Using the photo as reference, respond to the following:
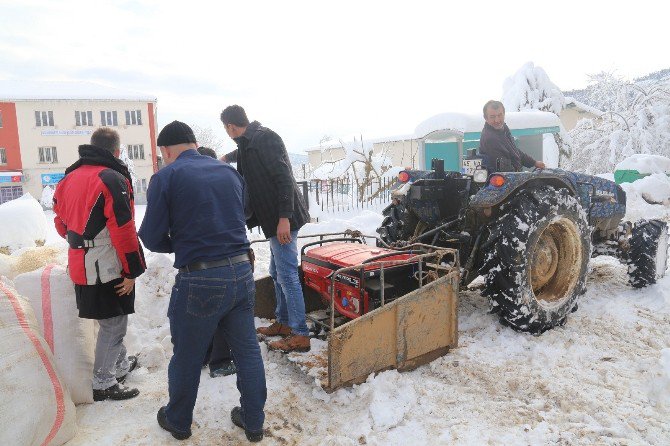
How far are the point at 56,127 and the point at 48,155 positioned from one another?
6.41ft

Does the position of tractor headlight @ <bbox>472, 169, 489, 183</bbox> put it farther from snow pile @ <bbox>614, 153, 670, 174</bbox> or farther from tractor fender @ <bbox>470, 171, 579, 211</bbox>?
snow pile @ <bbox>614, 153, 670, 174</bbox>

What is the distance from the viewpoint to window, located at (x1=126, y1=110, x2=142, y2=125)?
108 feet

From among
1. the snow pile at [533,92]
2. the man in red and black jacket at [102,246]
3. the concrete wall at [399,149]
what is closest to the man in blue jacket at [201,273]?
the man in red and black jacket at [102,246]

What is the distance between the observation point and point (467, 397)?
2.98 metres

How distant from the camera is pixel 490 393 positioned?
9.95 feet

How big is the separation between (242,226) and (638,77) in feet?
89.6

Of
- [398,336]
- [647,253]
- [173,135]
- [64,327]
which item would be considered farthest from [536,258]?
[64,327]

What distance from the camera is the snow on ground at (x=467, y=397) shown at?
260 centimetres

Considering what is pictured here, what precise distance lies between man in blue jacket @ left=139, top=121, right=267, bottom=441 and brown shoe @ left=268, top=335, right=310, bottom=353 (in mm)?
814

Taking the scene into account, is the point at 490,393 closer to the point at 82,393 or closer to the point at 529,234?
the point at 529,234

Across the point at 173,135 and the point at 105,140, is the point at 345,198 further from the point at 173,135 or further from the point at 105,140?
the point at 173,135

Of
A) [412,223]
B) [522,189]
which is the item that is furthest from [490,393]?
[412,223]

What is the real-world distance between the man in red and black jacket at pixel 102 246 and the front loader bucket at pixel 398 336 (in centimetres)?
134

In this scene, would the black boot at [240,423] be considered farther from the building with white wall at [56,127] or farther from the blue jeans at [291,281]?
the building with white wall at [56,127]
